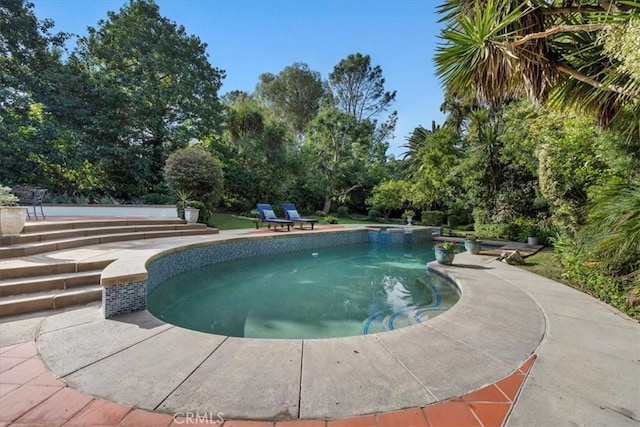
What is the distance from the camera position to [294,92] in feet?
91.6

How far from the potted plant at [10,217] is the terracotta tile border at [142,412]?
4.56 m

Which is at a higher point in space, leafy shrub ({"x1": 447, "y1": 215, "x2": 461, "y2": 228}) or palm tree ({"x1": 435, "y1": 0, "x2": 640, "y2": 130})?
palm tree ({"x1": 435, "y1": 0, "x2": 640, "y2": 130})

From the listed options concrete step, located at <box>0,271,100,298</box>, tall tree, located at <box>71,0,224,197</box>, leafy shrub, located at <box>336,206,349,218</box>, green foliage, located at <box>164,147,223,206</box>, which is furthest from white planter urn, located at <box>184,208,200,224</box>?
leafy shrub, located at <box>336,206,349,218</box>

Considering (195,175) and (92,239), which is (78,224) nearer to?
(92,239)

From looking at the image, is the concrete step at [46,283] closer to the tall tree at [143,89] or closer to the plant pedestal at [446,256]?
the plant pedestal at [446,256]

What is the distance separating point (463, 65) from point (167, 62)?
1685 cm

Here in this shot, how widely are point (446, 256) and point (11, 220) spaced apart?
8.80 metres

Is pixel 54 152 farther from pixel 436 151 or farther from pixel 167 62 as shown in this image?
pixel 436 151

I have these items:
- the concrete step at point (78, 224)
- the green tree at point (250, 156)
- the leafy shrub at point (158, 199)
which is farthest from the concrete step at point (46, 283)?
the green tree at point (250, 156)

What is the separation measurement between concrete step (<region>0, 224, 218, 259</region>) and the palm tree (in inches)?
305

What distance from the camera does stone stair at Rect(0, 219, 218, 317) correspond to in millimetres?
3691

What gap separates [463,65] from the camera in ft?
14.8

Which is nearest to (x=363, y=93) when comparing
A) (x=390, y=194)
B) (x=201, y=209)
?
(x=390, y=194)

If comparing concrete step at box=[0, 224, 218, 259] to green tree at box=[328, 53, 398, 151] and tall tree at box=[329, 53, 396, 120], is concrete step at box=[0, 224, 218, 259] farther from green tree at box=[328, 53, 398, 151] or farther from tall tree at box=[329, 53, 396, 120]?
tall tree at box=[329, 53, 396, 120]
